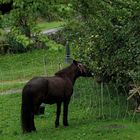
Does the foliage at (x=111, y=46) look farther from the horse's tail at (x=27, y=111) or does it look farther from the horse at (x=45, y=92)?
the horse's tail at (x=27, y=111)

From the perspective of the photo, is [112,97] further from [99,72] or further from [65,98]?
[65,98]

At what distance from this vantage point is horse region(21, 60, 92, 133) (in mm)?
14266

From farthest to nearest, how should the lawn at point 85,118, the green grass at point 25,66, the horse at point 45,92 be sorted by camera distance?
the green grass at point 25,66 < the horse at point 45,92 < the lawn at point 85,118

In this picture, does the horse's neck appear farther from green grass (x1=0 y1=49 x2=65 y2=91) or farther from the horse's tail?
green grass (x1=0 y1=49 x2=65 y2=91)

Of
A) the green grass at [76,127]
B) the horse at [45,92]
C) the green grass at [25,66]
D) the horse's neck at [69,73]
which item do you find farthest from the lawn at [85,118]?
the green grass at [25,66]

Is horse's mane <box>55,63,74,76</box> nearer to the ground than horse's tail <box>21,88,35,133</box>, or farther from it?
farther from it

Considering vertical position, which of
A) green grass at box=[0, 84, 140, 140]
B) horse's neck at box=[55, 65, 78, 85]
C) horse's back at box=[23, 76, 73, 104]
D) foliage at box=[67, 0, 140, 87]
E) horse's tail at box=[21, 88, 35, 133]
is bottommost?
green grass at box=[0, 84, 140, 140]

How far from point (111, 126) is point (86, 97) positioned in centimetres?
483

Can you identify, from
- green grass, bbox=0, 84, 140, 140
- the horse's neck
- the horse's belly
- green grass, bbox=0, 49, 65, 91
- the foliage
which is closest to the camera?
green grass, bbox=0, 84, 140, 140

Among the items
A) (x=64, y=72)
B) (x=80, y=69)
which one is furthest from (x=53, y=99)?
(x=80, y=69)

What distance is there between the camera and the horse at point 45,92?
14266mm

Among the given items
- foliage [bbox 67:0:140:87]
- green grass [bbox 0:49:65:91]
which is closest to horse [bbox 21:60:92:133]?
foliage [bbox 67:0:140:87]

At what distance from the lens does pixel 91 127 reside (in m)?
14.8

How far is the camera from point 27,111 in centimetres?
1429
